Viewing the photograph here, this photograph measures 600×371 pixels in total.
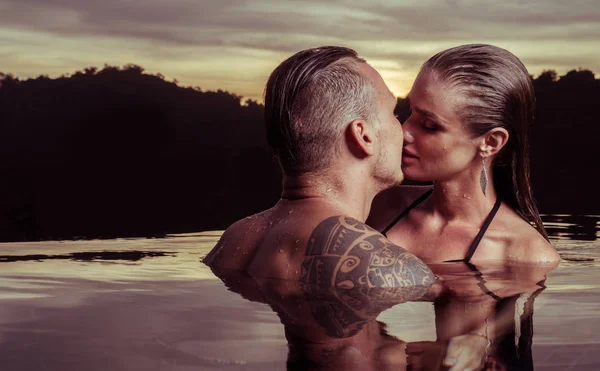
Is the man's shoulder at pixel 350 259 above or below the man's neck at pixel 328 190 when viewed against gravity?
below

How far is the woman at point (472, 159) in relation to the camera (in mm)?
5977

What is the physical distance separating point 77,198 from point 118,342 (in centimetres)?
1820

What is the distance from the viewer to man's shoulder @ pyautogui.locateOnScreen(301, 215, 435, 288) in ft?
13.5

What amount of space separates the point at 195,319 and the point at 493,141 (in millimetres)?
3126

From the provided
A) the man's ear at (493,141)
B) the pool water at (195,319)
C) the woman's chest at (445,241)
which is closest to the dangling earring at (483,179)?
the man's ear at (493,141)

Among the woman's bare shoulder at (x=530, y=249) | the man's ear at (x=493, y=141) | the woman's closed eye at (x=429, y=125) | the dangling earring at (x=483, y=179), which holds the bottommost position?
the woman's bare shoulder at (x=530, y=249)

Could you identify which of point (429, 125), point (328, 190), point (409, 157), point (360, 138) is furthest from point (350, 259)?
point (429, 125)

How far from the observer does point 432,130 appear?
5973mm

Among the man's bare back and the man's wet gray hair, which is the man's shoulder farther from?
the man's wet gray hair

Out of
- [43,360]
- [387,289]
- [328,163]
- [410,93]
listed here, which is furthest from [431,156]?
[43,360]

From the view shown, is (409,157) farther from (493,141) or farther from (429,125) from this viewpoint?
(493,141)

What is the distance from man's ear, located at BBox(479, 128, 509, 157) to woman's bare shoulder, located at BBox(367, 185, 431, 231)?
0.89 meters

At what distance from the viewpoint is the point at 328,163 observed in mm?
4574

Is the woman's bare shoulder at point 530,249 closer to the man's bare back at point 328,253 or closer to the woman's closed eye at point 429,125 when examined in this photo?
the woman's closed eye at point 429,125
